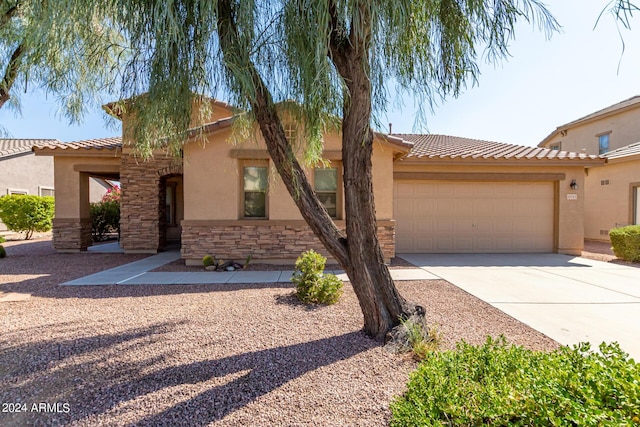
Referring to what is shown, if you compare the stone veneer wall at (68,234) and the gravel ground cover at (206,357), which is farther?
the stone veneer wall at (68,234)

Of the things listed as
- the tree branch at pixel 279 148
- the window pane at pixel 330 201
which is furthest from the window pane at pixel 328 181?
the tree branch at pixel 279 148

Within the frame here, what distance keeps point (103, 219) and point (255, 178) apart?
33.4 feet

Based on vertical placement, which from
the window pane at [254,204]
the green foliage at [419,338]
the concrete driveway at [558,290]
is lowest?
the concrete driveway at [558,290]

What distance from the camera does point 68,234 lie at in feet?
32.9

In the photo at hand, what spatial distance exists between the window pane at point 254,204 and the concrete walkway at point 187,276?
1.77 m

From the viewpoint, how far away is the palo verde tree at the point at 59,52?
2.71 m

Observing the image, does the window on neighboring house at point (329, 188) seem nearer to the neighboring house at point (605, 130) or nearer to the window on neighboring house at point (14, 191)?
the neighboring house at point (605, 130)

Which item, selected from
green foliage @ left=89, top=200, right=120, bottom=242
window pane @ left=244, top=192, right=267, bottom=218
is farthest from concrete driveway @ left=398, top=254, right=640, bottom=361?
green foliage @ left=89, top=200, right=120, bottom=242

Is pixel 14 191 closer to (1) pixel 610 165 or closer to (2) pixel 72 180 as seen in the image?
(2) pixel 72 180

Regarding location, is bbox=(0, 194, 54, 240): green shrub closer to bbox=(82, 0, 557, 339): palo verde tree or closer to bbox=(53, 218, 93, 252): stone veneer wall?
bbox=(53, 218, 93, 252): stone veneer wall

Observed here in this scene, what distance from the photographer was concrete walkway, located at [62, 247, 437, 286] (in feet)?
20.8

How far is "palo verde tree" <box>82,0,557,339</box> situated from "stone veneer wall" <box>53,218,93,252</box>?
29.3 ft

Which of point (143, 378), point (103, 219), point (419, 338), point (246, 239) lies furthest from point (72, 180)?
point (419, 338)

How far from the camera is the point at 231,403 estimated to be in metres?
2.40
